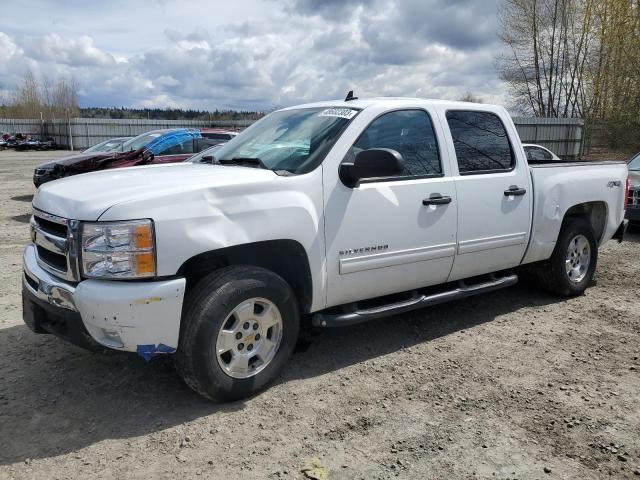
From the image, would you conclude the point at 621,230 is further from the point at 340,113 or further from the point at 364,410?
the point at 364,410

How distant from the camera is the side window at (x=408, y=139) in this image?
13.8 ft

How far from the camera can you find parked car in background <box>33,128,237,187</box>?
1058cm

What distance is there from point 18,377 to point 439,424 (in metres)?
2.91

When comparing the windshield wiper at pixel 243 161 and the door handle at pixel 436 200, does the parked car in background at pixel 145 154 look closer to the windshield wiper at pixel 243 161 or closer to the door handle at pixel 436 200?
the windshield wiper at pixel 243 161

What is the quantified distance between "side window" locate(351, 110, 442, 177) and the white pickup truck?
1 cm

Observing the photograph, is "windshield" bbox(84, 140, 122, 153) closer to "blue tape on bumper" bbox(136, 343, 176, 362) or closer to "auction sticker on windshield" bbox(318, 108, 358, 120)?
"auction sticker on windshield" bbox(318, 108, 358, 120)

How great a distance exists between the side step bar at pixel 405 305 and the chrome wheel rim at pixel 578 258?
95 centimetres

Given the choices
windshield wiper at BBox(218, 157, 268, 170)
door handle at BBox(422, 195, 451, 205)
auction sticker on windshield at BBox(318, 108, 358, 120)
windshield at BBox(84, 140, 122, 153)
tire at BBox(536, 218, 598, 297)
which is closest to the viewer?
windshield wiper at BBox(218, 157, 268, 170)

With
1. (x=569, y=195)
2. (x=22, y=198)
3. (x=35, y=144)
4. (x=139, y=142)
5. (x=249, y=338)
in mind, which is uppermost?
(x=139, y=142)

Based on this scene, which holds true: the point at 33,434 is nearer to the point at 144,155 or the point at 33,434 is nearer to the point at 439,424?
the point at 439,424

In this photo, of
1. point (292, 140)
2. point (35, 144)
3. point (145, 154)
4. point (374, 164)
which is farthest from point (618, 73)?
point (35, 144)

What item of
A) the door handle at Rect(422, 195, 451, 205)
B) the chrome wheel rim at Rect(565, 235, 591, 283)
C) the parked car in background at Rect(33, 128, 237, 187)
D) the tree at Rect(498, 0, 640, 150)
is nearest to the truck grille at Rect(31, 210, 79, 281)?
the door handle at Rect(422, 195, 451, 205)

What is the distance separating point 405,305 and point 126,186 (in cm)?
221

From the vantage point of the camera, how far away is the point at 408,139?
14.4 feet
